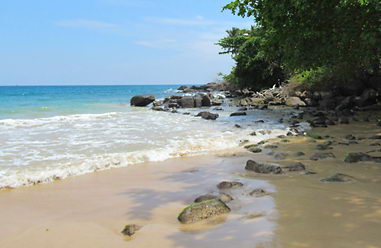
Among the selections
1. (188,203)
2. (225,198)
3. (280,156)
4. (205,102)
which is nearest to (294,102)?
(205,102)

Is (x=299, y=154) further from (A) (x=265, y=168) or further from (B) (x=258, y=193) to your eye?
(B) (x=258, y=193)

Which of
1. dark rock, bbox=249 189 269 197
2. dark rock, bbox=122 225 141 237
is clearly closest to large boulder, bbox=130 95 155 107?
dark rock, bbox=249 189 269 197

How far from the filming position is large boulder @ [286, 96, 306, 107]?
25.8m

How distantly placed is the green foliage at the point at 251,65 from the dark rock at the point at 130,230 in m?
30.7

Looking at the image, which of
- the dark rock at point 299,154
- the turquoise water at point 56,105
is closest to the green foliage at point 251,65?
the turquoise water at point 56,105

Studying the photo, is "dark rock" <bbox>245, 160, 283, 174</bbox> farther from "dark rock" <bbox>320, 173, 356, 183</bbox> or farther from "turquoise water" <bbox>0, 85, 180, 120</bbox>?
"turquoise water" <bbox>0, 85, 180, 120</bbox>

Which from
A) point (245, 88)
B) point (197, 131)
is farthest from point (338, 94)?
point (245, 88)

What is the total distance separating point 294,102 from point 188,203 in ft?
74.3

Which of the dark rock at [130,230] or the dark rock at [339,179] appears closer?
the dark rock at [130,230]

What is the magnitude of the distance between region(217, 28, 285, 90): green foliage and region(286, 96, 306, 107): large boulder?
762 cm

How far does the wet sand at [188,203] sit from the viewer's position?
368 cm

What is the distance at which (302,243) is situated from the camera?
11.2ft

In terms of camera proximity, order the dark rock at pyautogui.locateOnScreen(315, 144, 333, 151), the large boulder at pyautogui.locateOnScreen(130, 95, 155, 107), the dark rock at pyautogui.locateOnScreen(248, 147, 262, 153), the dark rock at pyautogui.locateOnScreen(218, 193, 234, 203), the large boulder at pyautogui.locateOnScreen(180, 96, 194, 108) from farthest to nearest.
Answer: the large boulder at pyautogui.locateOnScreen(130, 95, 155, 107) < the large boulder at pyautogui.locateOnScreen(180, 96, 194, 108) < the dark rock at pyautogui.locateOnScreen(248, 147, 262, 153) < the dark rock at pyautogui.locateOnScreen(315, 144, 333, 151) < the dark rock at pyautogui.locateOnScreen(218, 193, 234, 203)

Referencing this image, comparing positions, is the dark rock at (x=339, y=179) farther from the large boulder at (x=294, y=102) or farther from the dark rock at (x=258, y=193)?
the large boulder at (x=294, y=102)
